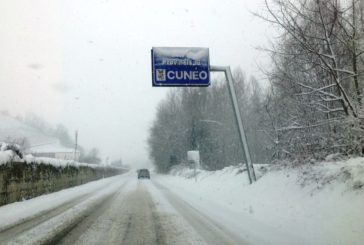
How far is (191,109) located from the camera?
57875 mm

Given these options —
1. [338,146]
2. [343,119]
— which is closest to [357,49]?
[343,119]

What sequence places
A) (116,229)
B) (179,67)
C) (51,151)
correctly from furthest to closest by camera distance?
(51,151) < (179,67) < (116,229)

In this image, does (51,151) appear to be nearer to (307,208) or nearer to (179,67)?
(179,67)

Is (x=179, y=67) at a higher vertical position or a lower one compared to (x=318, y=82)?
higher

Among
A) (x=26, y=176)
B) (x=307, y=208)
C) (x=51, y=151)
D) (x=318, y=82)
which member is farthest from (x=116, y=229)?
(x=51, y=151)

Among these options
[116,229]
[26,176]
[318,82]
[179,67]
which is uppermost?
[179,67]

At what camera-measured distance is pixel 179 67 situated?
19281 mm

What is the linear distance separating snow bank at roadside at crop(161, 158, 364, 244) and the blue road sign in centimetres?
605

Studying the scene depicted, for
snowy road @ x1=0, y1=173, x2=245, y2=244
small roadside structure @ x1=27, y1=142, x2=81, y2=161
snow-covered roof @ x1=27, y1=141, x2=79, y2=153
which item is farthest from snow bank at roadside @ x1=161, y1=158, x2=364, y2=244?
snow-covered roof @ x1=27, y1=141, x2=79, y2=153

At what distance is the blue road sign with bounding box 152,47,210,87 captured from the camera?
1917 centimetres

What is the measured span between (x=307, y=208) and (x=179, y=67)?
10241mm

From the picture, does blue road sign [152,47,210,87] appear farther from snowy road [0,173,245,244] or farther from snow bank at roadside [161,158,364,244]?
snowy road [0,173,245,244]

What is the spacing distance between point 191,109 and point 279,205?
1784 inches

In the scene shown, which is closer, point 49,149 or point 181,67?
point 181,67
